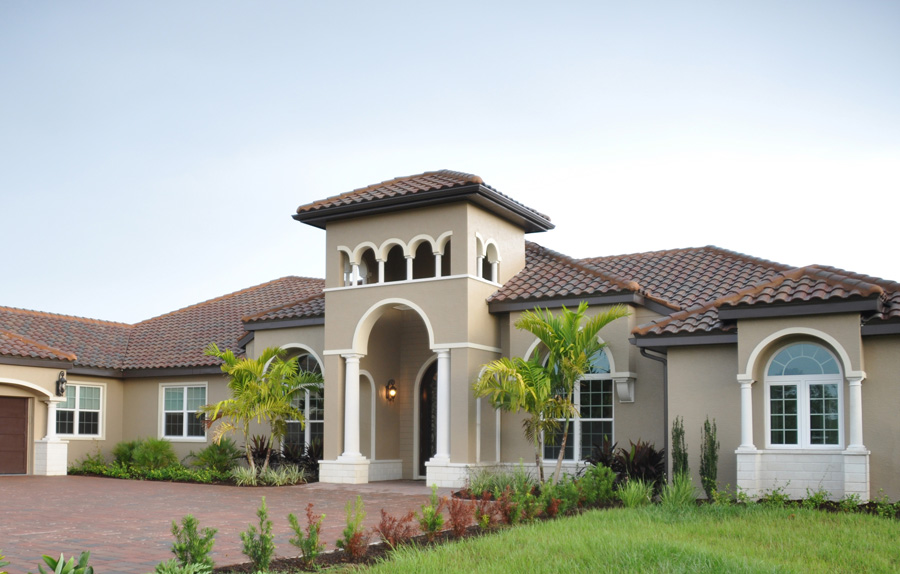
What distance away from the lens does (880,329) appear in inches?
549

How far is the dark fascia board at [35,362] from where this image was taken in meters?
21.8

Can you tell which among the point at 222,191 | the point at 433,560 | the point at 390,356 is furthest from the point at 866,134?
the point at 222,191

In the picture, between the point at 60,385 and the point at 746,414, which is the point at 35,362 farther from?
the point at 746,414


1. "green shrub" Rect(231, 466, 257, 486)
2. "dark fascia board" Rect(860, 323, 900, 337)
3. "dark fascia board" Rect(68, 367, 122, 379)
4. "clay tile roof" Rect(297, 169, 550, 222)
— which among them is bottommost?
"green shrub" Rect(231, 466, 257, 486)

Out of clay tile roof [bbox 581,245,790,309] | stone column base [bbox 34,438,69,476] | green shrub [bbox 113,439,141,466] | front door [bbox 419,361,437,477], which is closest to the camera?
clay tile roof [bbox 581,245,790,309]

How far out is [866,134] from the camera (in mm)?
17844

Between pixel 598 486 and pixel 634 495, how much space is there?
3.26 ft

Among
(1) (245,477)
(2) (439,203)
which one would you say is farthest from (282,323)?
(2) (439,203)

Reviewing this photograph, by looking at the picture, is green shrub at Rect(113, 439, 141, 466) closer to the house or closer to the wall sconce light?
the house

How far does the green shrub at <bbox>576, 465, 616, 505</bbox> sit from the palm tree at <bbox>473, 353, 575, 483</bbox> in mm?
1745

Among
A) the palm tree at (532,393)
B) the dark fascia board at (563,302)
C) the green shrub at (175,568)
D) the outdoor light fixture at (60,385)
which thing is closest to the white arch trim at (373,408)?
the dark fascia board at (563,302)

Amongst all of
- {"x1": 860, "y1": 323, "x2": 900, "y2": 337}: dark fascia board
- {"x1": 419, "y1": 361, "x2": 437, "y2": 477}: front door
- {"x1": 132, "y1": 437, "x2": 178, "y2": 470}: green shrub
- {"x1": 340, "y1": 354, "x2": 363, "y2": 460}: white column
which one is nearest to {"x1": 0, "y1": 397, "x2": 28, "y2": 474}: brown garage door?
{"x1": 132, "y1": 437, "x2": 178, "y2": 470}: green shrub

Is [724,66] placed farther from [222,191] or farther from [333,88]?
[222,191]

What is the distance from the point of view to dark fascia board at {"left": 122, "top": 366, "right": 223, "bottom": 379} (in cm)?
2378
